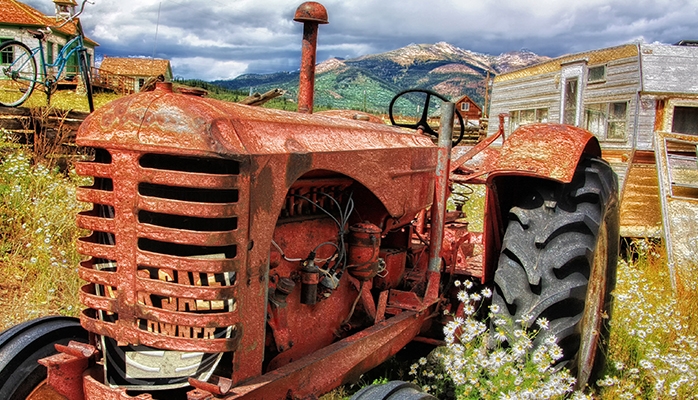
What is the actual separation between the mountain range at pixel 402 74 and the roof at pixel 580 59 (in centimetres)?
2362

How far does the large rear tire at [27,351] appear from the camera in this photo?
240 centimetres

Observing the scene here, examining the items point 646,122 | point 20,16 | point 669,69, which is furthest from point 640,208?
point 20,16

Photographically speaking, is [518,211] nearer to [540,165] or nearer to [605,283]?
[540,165]

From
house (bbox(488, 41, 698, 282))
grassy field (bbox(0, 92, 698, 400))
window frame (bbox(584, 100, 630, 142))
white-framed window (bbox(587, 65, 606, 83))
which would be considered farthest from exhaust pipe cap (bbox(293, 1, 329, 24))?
white-framed window (bbox(587, 65, 606, 83))

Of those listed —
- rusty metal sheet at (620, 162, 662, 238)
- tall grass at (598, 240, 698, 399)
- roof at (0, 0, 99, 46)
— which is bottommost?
tall grass at (598, 240, 698, 399)

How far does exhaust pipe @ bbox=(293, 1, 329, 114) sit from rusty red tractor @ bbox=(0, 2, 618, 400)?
0.4 inches

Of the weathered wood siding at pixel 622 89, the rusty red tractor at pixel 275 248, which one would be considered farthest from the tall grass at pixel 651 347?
the weathered wood siding at pixel 622 89

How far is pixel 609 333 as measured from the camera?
4043 mm

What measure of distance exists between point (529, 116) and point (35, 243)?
57.0ft

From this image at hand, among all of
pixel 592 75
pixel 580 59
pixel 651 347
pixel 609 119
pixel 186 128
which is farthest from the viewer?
pixel 580 59

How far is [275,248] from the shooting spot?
2346 millimetres

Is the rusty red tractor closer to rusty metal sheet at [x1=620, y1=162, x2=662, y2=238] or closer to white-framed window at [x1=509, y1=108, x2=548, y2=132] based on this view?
rusty metal sheet at [x1=620, y1=162, x2=662, y2=238]

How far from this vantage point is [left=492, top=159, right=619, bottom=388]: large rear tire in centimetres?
318

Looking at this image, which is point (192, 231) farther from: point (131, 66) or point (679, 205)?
point (131, 66)
